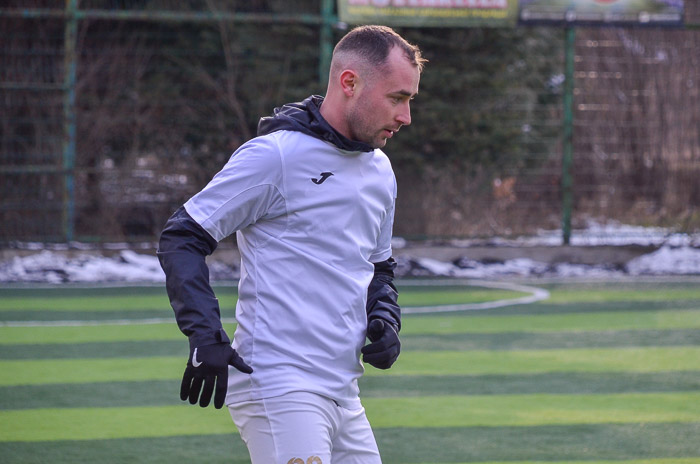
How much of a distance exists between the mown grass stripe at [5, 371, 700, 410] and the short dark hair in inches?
163

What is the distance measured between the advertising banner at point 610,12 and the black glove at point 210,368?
12301mm

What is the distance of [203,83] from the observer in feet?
48.2

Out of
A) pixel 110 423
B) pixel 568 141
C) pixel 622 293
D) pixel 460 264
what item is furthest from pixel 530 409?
pixel 568 141

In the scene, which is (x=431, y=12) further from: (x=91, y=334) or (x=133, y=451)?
(x=133, y=451)

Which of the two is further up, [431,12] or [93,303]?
[431,12]

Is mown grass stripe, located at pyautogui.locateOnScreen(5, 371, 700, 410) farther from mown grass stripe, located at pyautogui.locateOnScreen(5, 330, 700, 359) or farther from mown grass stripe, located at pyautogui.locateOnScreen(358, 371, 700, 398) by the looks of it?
mown grass stripe, located at pyautogui.locateOnScreen(5, 330, 700, 359)

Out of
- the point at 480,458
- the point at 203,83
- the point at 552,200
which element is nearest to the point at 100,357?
the point at 480,458

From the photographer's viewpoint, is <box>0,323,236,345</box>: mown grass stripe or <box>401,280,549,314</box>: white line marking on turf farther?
<box>401,280,549,314</box>: white line marking on turf

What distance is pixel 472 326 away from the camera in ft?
33.6

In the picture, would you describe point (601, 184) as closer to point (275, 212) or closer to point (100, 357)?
point (100, 357)

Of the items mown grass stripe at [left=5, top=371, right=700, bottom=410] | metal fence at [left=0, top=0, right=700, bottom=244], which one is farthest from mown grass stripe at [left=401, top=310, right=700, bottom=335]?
metal fence at [left=0, top=0, right=700, bottom=244]

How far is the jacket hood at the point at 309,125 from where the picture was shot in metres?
3.39

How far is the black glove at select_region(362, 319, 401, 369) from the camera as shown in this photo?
353 centimetres

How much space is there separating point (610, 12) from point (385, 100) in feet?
39.8
